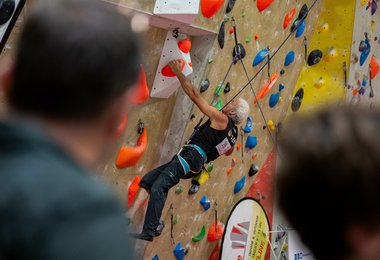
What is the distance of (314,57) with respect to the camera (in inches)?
227

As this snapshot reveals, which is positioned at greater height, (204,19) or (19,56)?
(204,19)

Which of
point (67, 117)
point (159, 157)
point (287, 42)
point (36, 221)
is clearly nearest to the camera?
point (36, 221)

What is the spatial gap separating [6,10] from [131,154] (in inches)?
54.9

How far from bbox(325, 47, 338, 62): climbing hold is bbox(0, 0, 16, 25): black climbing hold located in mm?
3916

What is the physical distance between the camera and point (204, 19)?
3.98m

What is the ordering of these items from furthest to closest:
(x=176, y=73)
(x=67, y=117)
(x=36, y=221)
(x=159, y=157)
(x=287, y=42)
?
(x=287, y=42), (x=159, y=157), (x=176, y=73), (x=67, y=117), (x=36, y=221)

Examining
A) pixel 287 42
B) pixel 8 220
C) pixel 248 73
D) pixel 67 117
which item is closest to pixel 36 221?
pixel 8 220

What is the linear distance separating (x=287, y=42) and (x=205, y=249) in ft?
6.55

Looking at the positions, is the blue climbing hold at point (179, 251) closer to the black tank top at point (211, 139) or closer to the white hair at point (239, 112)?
the black tank top at point (211, 139)

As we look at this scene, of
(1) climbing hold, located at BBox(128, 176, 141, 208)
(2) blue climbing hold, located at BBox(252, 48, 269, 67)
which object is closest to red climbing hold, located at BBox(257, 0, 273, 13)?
(2) blue climbing hold, located at BBox(252, 48, 269, 67)

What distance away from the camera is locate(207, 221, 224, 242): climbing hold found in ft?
16.2

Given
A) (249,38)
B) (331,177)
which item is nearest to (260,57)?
(249,38)

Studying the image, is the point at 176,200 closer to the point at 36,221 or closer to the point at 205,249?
the point at 205,249

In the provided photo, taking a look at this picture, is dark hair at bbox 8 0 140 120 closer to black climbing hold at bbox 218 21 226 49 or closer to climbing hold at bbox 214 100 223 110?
black climbing hold at bbox 218 21 226 49
